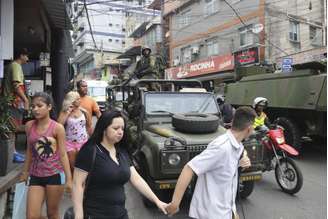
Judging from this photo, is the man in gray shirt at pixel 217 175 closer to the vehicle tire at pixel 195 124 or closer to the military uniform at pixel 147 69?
the vehicle tire at pixel 195 124

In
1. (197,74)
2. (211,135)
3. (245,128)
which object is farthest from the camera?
(197,74)

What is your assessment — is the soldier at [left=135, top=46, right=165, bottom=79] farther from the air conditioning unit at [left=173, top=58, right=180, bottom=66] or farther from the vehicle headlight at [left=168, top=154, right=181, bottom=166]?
the air conditioning unit at [left=173, top=58, right=180, bottom=66]

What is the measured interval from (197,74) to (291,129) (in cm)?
1606

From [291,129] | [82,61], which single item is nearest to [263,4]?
[291,129]

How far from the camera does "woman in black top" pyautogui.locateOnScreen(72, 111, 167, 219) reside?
2680mm

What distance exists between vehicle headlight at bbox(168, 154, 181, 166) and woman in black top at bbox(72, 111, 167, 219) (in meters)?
2.01

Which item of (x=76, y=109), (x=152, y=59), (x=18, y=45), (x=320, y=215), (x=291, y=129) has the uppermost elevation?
(x=18, y=45)

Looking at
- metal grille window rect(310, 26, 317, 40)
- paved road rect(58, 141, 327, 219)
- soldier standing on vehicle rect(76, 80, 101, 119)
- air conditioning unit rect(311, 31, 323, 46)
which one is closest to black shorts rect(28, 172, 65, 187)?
paved road rect(58, 141, 327, 219)

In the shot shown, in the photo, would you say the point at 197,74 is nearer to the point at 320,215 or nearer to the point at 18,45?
the point at 18,45

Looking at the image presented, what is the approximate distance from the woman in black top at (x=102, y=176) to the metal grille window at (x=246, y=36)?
18799 mm

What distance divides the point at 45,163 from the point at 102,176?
41.8 inches

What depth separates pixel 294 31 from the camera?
67.5ft

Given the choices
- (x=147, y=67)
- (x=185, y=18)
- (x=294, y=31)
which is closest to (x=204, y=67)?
(x=294, y=31)

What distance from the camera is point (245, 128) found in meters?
2.89
